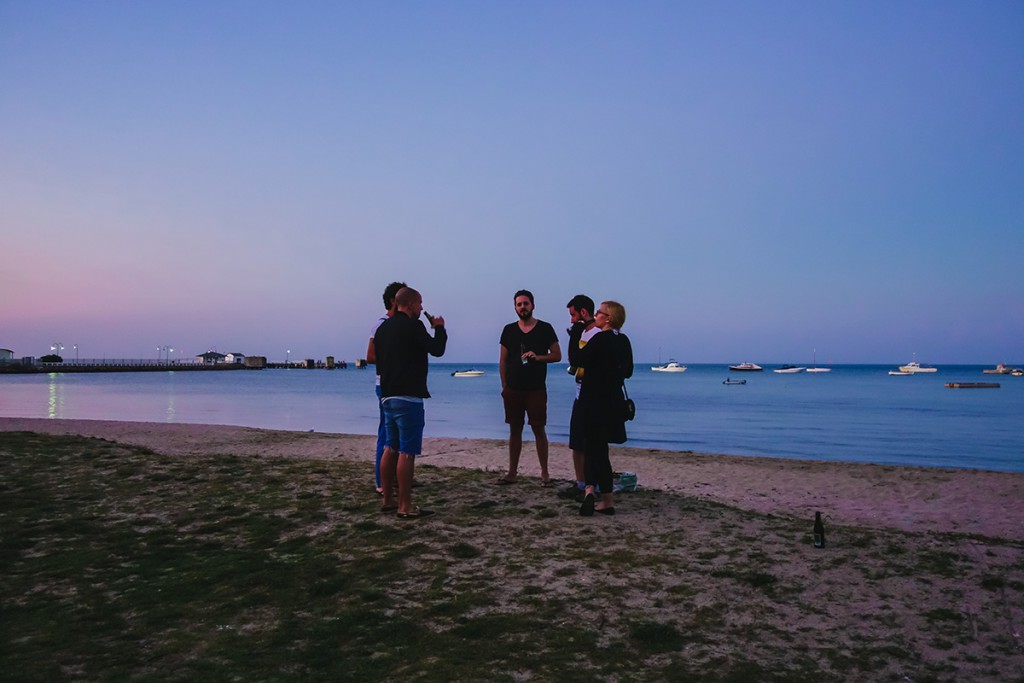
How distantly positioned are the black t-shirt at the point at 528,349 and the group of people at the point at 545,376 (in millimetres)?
87

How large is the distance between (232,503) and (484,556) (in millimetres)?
3203

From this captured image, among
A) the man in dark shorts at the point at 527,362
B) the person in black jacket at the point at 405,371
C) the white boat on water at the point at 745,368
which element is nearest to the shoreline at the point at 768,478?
the man in dark shorts at the point at 527,362

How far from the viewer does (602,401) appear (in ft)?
22.8

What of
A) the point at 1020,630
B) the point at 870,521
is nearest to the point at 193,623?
the point at 1020,630

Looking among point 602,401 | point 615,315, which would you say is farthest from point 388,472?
point 615,315

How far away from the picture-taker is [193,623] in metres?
4.63

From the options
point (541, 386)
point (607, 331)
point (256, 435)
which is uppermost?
point (607, 331)

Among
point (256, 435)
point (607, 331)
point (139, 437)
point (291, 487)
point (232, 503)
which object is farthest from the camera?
point (256, 435)

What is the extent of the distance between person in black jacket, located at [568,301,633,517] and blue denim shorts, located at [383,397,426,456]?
5.48 feet

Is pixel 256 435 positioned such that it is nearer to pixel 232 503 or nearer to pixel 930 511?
pixel 232 503

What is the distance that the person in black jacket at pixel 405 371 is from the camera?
657cm

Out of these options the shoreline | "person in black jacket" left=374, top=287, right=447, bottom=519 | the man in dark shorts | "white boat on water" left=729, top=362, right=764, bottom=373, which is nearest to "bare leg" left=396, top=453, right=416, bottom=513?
"person in black jacket" left=374, top=287, right=447, bottom=519

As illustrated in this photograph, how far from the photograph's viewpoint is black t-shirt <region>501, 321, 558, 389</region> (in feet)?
26.5

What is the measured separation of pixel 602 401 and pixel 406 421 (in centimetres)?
194
